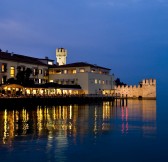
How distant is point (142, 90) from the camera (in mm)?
123562

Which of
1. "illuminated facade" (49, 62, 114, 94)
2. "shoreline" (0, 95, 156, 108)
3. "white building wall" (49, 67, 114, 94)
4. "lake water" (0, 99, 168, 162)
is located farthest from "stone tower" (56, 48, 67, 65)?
"lake water" (0, 99, 168, 162)

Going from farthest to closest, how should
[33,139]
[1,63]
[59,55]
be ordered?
[59,55] → [1,63] → [33,139]

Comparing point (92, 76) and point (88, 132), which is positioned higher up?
point (92, 76)

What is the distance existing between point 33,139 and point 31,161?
19.1ft

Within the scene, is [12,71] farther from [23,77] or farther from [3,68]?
[23,77]

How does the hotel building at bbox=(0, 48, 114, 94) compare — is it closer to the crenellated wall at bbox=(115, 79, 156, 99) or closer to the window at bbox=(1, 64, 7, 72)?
the window at bbox=(1, 64, 7, 72)

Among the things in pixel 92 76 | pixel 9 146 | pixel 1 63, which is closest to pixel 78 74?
pixel 92 76

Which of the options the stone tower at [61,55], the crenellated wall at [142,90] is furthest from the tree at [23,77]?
the crenellated wall at [142,90]

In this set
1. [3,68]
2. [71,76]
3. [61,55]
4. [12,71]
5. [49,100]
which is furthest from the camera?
[61,55]

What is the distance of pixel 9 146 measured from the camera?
21141 mm

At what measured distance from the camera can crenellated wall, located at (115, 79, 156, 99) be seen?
121875 mm

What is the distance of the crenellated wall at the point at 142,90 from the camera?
122m

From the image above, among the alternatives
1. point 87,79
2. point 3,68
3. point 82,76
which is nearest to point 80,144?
point 3,68

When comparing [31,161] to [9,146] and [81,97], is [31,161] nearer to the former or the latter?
[9,146]
